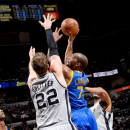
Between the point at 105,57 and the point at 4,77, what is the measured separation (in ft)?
40.5

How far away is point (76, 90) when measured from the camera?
8.72ft

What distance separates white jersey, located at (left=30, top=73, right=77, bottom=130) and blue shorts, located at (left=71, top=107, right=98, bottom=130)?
502 millimetres

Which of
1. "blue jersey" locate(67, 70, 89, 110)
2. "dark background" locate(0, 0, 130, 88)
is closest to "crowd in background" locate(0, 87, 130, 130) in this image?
"dark background" locate(0, 0, 130, 88)

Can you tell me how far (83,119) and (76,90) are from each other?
0.43 m

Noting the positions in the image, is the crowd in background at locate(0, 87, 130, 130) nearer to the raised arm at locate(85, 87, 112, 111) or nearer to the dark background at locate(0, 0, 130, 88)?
the dark background at locate(0, 0, 130, 88)

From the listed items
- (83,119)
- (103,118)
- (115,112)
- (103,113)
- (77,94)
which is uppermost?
(77,94)

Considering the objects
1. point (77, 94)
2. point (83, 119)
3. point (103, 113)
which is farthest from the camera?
point (103, 113)

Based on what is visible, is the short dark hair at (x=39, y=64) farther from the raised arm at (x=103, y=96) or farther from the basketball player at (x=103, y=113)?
the basketball player at (x=103, y=113)

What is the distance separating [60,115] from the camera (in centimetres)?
194

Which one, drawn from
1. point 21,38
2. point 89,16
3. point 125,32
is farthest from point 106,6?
point 21,38

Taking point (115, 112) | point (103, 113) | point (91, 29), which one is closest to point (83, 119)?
point (103, 113)

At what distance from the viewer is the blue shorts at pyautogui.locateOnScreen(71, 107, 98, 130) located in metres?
2.42

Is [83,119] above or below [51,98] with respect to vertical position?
below

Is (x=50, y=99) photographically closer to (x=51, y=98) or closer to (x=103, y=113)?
(x=51, y=98)
